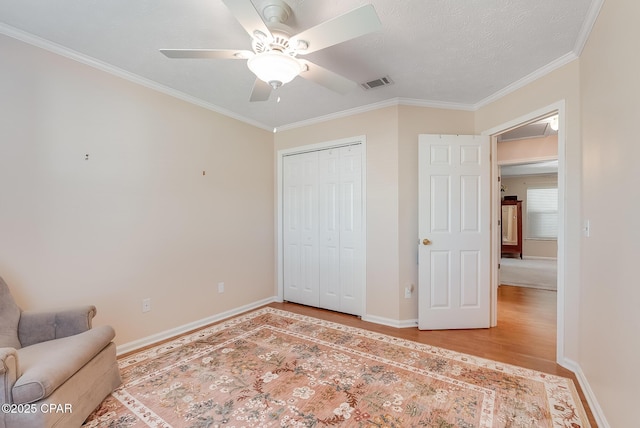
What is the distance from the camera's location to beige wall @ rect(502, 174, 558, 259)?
800 centimetres

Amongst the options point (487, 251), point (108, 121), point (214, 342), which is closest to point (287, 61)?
point (108, 121)

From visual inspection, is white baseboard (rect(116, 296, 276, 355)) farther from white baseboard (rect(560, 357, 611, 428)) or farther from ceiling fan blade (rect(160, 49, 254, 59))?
white baseboard (rect(560, 357, 611, 428))

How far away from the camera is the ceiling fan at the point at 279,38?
137 centimetres

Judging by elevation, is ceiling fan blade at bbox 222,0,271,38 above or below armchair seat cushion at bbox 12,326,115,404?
above

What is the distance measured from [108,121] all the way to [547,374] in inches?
162

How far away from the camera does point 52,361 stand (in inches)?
60.9

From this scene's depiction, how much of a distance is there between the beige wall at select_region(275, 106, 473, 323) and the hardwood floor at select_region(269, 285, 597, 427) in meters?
0.31

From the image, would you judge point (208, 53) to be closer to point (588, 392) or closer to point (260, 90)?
point (260, 90)

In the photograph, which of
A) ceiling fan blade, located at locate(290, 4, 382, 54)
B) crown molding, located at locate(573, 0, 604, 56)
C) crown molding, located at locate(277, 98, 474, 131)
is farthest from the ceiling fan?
crown molding, located at locate(277, 98, 474, 131)

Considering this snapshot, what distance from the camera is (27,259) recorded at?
6.89 ft

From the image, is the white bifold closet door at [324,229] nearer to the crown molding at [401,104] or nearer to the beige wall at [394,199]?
the beige wall at [394,199]

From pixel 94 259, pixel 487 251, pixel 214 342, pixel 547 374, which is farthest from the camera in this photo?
pixel 487 251

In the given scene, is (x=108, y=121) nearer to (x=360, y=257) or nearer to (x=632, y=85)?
(x=360, y=257)

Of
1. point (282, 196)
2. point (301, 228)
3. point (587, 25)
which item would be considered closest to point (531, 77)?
point (587, 25)
